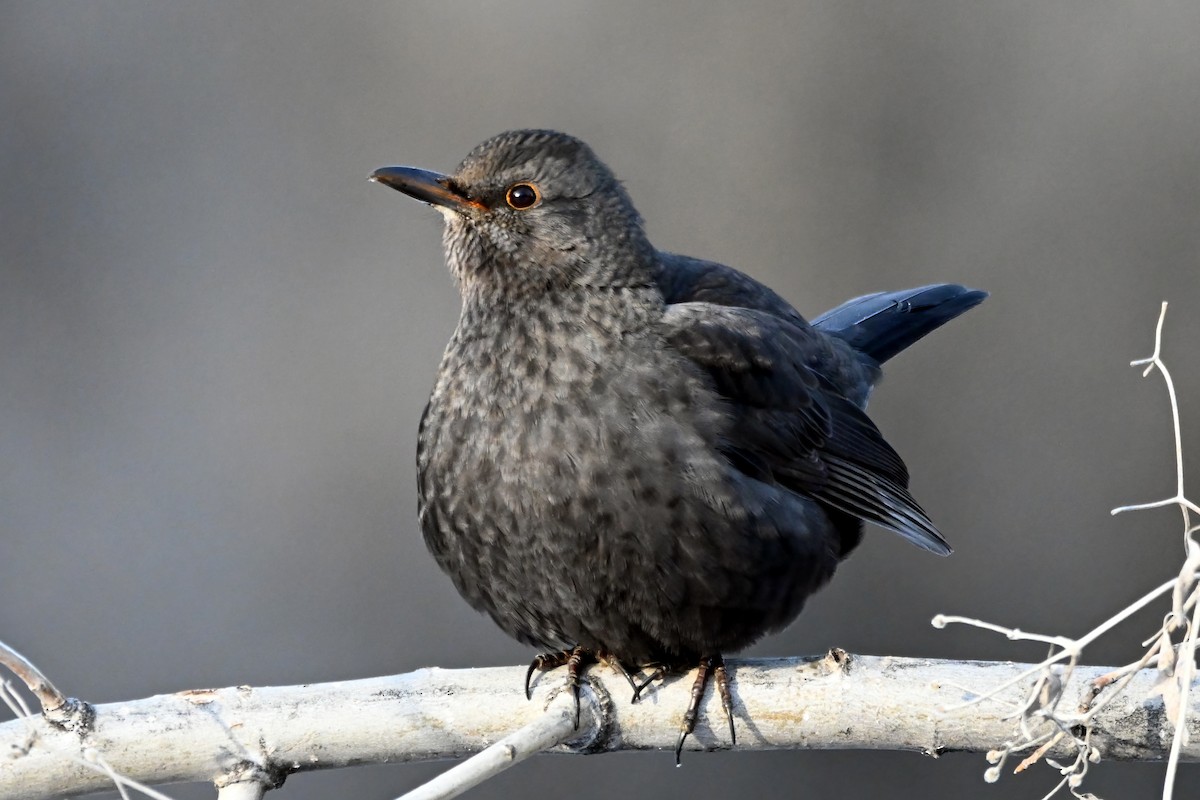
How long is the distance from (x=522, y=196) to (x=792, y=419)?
99 cm

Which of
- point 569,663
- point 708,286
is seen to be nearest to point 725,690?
point 569,663

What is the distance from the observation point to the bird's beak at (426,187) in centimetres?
386

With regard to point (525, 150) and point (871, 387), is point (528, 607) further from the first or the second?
point (871, 387)

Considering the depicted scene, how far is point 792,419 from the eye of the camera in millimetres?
4094

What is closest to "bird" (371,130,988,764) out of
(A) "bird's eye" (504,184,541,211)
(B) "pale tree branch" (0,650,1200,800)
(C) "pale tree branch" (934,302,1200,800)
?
(A) "bird's eye" (504,184,541,211)

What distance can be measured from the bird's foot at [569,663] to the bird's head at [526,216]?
3.18ft

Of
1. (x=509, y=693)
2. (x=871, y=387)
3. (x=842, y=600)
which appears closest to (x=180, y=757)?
(x=509, y=693)

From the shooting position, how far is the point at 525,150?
12.8 feet

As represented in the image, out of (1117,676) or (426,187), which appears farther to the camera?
(426,187)

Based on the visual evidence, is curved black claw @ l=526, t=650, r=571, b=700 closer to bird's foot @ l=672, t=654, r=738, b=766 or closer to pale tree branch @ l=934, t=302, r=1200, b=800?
bird's foot @ l=672, t=654, r=738, b=766

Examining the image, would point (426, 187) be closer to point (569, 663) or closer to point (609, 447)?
point (609, 447)

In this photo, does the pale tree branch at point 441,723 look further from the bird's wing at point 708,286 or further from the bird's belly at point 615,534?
the bird's wing at point 708,286

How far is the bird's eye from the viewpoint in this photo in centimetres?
391

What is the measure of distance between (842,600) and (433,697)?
11.8 feet
